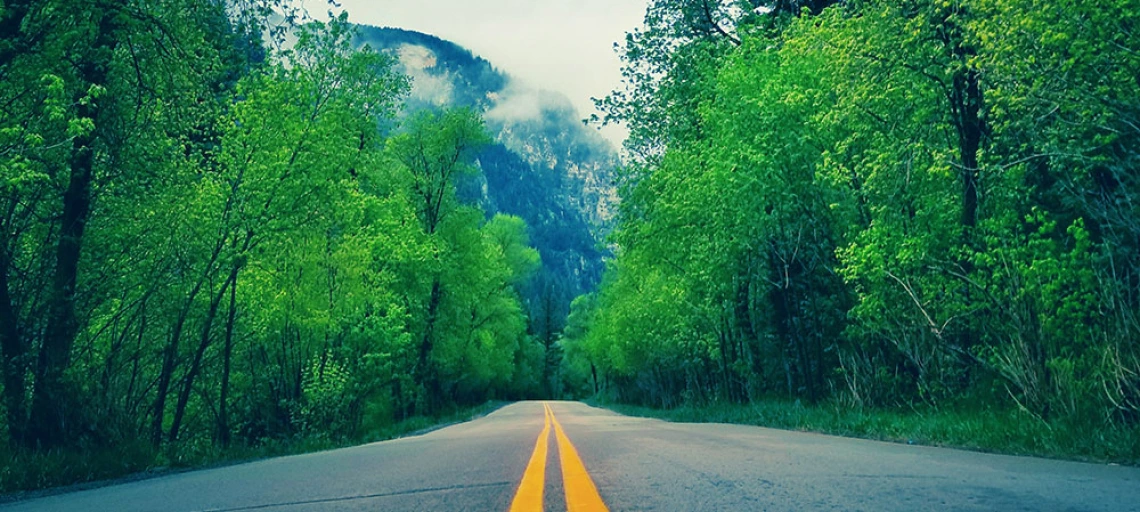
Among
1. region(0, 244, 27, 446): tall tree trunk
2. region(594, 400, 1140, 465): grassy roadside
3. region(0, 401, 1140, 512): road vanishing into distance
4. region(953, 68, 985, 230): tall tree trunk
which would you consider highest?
region(953, 68, 985, 230): tall tree trunk

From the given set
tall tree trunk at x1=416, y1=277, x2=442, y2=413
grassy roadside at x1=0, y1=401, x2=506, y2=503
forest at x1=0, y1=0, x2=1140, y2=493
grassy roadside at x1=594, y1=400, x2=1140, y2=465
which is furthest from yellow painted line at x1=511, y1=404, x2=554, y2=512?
tall tree trunk at x1=416, y1=277, x2=442, y2=413

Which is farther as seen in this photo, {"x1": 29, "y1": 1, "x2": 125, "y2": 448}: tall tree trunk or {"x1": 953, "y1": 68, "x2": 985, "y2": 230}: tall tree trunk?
{"x1": 953, "y1": 68, "x2": 985, "y2": 230}: tall tree trunk

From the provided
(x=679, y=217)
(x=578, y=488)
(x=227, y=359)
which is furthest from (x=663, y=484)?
(x=679, y=217)

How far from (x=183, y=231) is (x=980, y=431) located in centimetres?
1261

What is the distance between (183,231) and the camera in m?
12.3

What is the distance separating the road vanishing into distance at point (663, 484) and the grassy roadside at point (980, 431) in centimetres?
57

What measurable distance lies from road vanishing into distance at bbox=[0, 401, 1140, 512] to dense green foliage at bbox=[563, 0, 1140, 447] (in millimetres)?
3032

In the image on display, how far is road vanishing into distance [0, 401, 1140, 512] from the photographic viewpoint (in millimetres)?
4008

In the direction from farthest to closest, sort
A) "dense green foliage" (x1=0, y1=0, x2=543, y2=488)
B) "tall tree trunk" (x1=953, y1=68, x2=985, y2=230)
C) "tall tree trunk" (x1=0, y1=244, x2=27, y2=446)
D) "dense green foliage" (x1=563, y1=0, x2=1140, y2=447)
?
1. "tall tree trunk" (x1=953, y1=68, x2=985, y2=230)
2. "tall tree trunk" (x1=0, y1=244, x2=27, y2=446)
3. "dense green foliage" (x1=0, y1=0, x2=543, y2=488)
4. "dense green foliage" (x1=563, y1=0, x2=1140, y2=447)

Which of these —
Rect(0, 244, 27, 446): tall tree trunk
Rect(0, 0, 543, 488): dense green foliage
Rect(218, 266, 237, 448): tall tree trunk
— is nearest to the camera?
Rect(0, 0, 543, 488): dense green foliage

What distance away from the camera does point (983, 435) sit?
25.6 ft

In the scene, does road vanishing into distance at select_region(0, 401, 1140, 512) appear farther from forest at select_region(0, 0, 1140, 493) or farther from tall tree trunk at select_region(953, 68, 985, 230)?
tall tree trunk at select_region(953, 68, 985, 230)

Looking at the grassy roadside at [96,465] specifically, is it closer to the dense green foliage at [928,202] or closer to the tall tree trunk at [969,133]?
the dense green foliage at [928,202]

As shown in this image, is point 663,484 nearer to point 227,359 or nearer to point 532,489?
point 532,489
